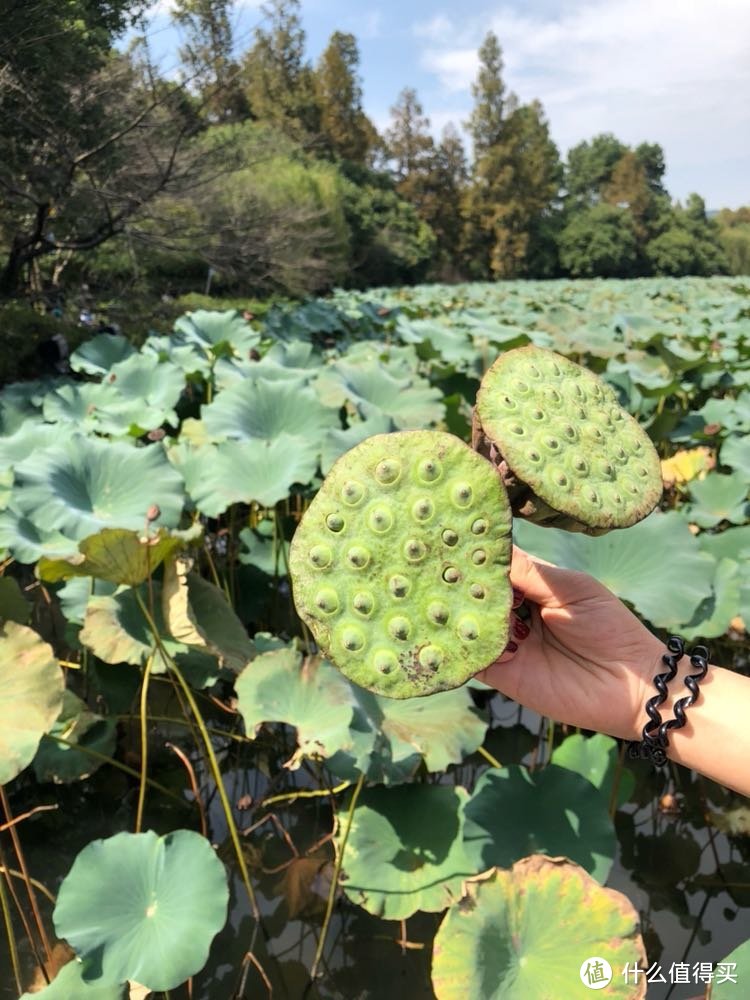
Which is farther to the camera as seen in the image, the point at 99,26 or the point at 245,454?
the point at 99,26

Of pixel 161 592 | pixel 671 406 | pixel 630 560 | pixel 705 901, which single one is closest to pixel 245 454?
pixel 161 592

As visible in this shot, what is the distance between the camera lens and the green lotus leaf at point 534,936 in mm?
1149

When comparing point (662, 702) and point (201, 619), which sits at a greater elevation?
point (662, 702)

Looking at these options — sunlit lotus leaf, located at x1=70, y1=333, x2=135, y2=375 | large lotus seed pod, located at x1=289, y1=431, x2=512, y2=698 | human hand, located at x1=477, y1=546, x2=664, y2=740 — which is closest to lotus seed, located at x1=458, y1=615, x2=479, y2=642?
large lotus seed pod, located at x1=289, y1=431, x2=512, y2=698

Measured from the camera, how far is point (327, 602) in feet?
2.23

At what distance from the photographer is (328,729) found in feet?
4.74

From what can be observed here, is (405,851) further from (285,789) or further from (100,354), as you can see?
(100,354)

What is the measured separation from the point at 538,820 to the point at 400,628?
1.01m

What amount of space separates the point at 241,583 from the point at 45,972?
129cm

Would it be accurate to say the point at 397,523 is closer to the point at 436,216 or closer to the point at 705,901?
the point at 705,901

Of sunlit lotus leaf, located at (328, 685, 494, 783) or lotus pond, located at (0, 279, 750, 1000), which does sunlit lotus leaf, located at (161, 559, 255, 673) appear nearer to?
lotus pond, located at (0, 279, 750, 1000)

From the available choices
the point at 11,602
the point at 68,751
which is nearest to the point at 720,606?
the point at 68,751

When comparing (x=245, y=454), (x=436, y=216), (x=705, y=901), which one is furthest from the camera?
(x=436, y=216)

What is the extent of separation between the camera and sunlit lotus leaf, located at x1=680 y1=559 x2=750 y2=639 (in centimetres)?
179
